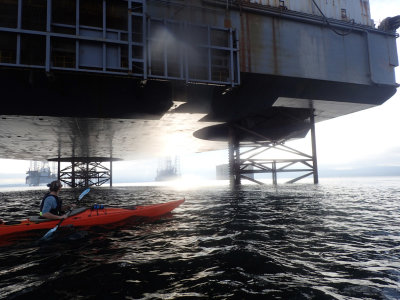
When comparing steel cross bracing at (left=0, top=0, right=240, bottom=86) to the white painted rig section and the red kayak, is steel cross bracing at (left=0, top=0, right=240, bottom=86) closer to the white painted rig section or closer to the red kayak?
the white painted rig section

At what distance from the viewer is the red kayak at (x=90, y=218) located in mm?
6730

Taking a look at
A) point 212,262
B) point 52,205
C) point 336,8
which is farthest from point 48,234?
point 336,8

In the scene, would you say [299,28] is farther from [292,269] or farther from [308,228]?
[292,269]

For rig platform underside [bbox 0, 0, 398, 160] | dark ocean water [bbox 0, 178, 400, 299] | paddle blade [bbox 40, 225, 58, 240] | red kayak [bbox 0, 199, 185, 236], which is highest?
rig platform underside [bbox 0, 0, 398, 160]

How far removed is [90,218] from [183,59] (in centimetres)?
1046

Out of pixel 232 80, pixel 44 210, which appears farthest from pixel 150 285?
pixel 232 80

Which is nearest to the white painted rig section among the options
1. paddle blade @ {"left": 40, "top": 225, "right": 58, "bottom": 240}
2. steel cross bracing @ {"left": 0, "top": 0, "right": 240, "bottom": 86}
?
steel cross bracing @ {"left": 0, "top": 0, "right": 240, "bottom": 86}

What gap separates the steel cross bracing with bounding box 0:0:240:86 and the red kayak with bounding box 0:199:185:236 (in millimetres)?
7372

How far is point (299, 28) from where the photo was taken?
636 inches

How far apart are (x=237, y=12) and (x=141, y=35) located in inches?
248

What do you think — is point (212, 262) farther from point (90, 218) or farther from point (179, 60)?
point (179, 60)

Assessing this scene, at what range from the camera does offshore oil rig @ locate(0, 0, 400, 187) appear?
41.0 feet

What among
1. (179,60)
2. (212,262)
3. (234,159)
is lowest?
(212,262)

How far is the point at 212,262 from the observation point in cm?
430
